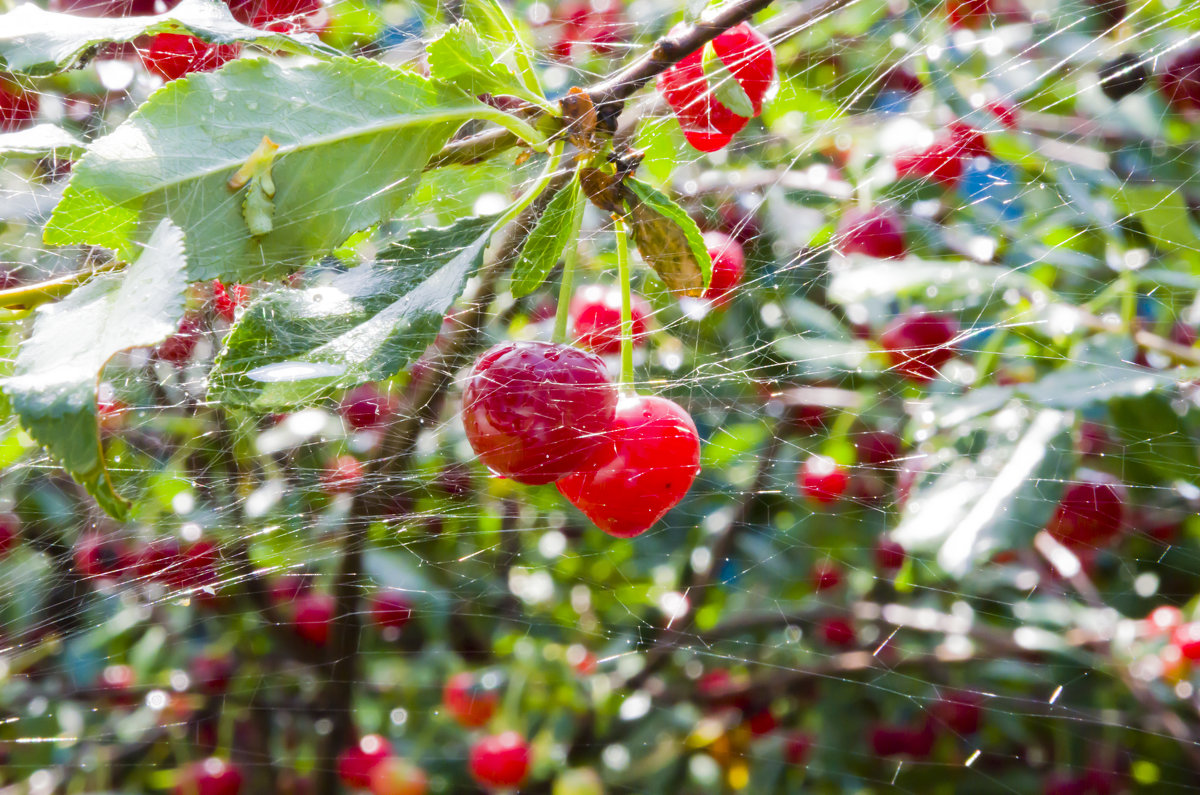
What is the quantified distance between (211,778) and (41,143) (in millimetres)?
1759

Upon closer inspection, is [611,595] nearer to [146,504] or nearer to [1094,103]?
[146,504]

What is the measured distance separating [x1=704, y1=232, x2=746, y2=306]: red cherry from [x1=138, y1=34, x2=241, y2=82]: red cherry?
456 millimetres

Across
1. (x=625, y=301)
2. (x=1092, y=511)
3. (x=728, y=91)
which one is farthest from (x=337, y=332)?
(x=1092, y=511)

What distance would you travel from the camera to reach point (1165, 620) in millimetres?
1735

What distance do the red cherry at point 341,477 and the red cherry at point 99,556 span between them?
0.25 meters

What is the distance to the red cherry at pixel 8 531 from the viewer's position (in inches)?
38.6

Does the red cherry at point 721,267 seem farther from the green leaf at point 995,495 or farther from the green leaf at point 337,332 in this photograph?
the green leaf at point 995,495

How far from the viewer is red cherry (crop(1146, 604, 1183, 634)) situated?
5.65 ft

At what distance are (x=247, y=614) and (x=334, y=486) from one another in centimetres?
110

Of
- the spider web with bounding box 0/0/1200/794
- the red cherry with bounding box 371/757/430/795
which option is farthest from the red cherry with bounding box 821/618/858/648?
the red cherry with bounding box 371/757/430/795

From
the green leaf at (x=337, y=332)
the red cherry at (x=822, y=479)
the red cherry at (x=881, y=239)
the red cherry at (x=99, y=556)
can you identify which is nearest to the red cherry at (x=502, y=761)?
the red cherry at (x=822, y=479)

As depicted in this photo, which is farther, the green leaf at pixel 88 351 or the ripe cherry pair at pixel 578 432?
the ripe cherry pair at pixel 578 432

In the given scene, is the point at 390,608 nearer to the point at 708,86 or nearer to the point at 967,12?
the point at 708,86

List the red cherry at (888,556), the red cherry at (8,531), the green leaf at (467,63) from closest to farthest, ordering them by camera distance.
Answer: the green leaf at (467,63)
the red cherry at (8,531)
the red cherry at (888,556)
